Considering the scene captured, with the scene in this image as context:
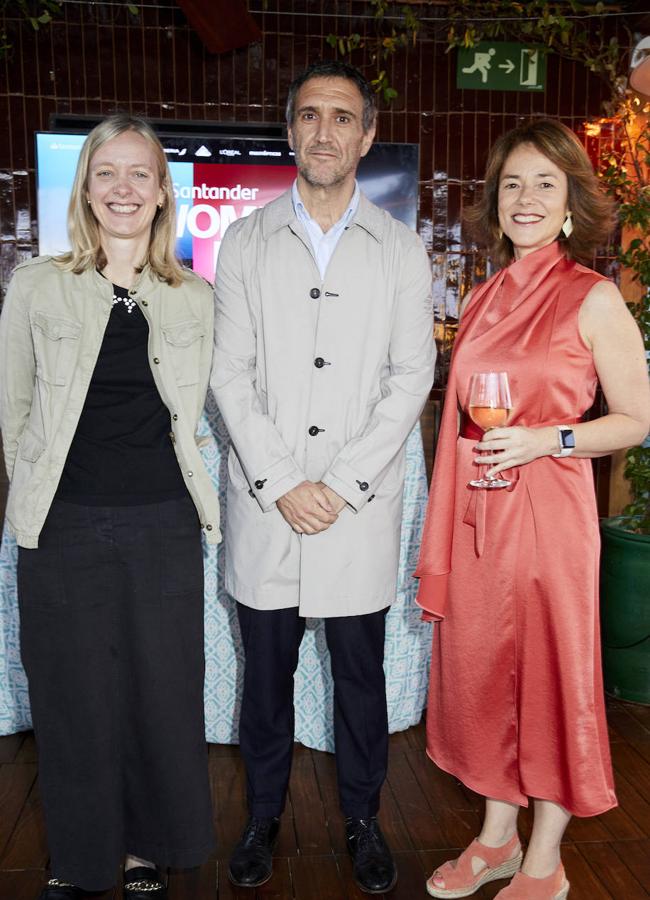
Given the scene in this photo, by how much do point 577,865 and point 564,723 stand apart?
0.54m

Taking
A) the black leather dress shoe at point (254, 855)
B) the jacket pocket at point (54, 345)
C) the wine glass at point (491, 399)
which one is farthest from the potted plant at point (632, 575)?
the jacket pocket at point (54, 345)

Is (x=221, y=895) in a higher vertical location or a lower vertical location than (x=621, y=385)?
lower

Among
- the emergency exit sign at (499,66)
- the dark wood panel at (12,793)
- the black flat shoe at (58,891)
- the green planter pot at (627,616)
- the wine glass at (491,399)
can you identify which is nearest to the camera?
the wine glass at (491,399)

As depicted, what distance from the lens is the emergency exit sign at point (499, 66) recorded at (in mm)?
4691

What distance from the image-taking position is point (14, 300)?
1.79 meters

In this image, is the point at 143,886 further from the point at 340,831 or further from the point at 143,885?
the point at 340,831

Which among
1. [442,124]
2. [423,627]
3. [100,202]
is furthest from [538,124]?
[442,124]

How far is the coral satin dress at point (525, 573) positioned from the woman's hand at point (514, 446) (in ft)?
0.25

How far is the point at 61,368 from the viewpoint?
175cm

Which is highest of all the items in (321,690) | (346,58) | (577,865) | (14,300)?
(346,58)

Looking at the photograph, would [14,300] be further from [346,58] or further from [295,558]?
[346,58]

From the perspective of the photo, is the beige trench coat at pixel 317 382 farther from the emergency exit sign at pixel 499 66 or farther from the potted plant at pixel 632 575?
the emergency exit sign at pixel 499 66

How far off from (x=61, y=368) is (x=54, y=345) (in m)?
0.06

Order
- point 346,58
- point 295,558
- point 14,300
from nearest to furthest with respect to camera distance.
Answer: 1. point 14,300
2. point 295,558
3. point 346,58
